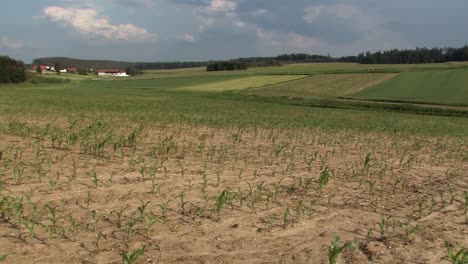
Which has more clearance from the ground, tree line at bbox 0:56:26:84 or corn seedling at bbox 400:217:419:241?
tree line at bbox 0:56:26:84

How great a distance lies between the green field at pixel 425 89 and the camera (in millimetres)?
47812

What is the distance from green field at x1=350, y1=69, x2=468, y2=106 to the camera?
4781 centimetres

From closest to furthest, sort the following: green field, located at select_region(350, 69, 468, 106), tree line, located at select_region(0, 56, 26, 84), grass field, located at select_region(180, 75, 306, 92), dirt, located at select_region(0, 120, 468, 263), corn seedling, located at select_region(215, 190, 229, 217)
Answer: dirt, located at select_region(0, 120, 468, 263)
corn seedling, located at select_region(215, 190, 229, 217)
green field, located at select_region(350, 69, 468, 106)
grass field, located at select_region(180, 75, 306, 92)
tree line, located at select_region(0, 56, 26, 84)

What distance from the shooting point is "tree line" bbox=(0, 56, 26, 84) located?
83.4 metres

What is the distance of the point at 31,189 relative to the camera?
22.7 feet

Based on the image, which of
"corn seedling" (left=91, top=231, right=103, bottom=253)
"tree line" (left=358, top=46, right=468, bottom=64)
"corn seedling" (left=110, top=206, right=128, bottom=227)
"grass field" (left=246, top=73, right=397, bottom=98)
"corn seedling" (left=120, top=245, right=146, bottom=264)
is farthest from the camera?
"tree line" (left=358, top=46, right=468, bottom=64)

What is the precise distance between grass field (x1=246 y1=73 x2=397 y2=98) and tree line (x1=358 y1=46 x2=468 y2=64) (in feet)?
163

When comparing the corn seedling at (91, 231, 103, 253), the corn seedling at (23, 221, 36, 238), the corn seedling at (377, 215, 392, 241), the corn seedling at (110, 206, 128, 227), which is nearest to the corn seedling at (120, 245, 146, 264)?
the corn seedling at (91, 231, 103, 253)

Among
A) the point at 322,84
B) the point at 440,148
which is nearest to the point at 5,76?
the point at 322,84

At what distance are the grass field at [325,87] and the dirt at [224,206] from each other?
46.0m

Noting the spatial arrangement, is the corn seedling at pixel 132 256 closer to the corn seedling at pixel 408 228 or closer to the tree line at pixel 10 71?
the corn seedling at pixel 408 228

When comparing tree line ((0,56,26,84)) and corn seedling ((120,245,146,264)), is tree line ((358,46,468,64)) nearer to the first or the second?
tree line ((0,56,26,84))

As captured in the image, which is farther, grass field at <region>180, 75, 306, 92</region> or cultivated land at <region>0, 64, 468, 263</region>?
grass field at <region>180, 75, 306, 92</region>

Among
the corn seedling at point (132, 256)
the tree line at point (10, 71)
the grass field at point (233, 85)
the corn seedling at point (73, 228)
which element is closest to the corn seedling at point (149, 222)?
the corn seedling at point (132, 256)
